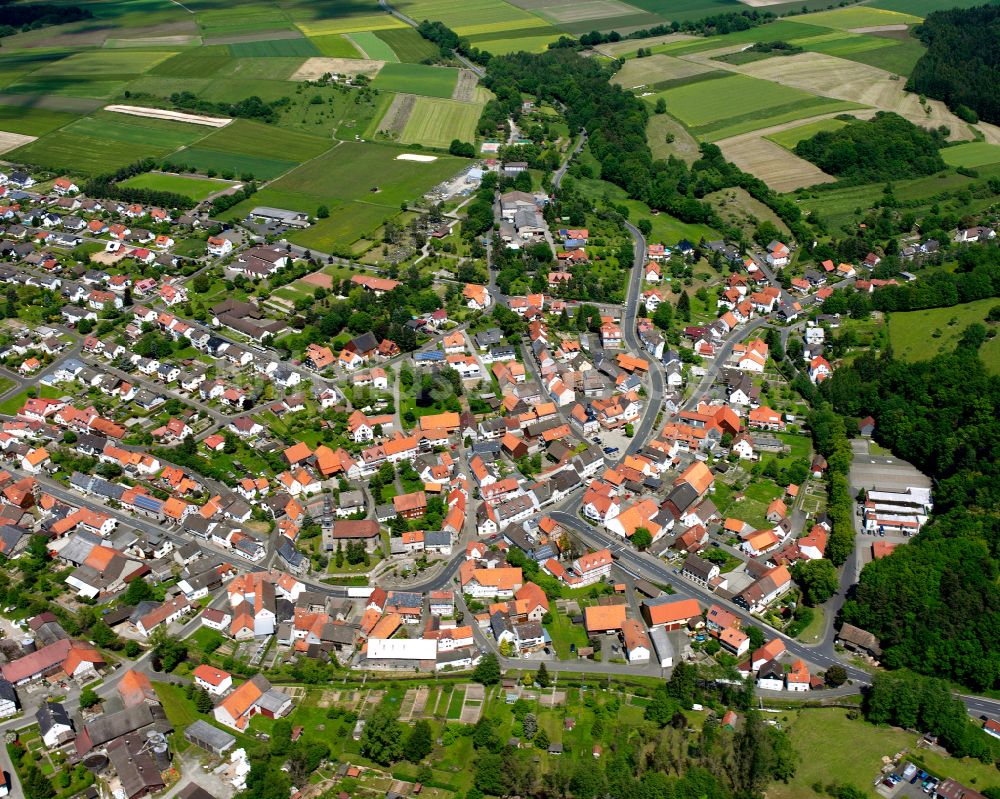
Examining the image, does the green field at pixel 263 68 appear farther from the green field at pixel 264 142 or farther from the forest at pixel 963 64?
the forest at pixel 963 64

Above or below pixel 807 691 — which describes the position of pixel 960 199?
above

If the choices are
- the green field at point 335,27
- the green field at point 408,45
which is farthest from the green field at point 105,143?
the green field at point 335,27

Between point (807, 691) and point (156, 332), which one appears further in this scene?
point (156, 332)

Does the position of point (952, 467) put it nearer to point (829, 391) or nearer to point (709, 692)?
point (829, 391)

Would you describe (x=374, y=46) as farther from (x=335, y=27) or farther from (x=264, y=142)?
(x=264, y=142)

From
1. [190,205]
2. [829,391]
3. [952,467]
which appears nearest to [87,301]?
[190,205]

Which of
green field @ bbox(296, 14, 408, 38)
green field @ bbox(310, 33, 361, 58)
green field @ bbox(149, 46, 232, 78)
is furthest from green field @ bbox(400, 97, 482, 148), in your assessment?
green field @ bbox(296, 14, 408, 38)
